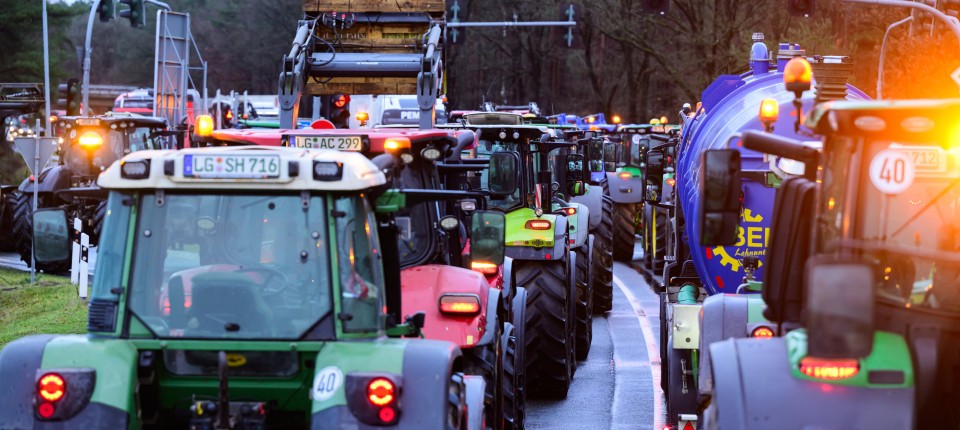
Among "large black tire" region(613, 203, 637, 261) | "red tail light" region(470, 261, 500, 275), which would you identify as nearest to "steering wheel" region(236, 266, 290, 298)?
"red tail light" region(470, 261, 500, 275)

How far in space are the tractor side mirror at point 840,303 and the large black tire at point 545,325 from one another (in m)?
9.16

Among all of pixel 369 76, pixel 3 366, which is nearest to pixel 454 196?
pixel 3 366

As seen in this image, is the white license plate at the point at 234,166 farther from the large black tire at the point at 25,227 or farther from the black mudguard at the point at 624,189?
the black mudguard at the point at 624,189

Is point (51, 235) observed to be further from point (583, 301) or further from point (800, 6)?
point (800, 6)

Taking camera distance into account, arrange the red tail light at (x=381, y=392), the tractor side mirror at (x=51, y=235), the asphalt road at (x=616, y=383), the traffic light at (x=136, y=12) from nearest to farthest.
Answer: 1. the red tail light at (x=381, y=392)
2. the tractor side mirror at (x=51, y=235)
3. the asphalt road at (x=616, y=383)
4. the traffic light at (x=136, y=12)

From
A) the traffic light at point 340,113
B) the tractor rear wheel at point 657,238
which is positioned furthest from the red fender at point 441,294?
the traffic light at point 340,113

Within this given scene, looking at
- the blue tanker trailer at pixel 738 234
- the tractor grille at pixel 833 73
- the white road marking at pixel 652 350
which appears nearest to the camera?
the blue tanker trailer at pixel 738 234

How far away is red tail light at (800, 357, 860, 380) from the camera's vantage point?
5.68 m

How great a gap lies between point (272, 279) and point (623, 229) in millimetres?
21948

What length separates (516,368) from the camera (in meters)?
11.2

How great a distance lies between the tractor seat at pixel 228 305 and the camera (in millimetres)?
6707

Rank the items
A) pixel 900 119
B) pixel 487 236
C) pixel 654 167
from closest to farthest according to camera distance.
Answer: pixel 900 119
pixel 487 236
pixel 654 167

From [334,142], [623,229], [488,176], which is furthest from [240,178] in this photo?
[623,229]

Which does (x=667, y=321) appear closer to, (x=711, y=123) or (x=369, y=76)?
(x=711, y=123)
